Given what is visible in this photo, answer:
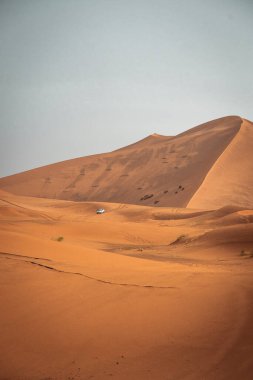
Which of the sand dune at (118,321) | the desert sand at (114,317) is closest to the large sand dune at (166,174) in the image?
the desert sand at (114,317)

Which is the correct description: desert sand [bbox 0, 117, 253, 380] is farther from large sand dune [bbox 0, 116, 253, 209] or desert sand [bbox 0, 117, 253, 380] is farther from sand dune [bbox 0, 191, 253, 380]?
large sand dune [bbox 0, 116, 253, 209]

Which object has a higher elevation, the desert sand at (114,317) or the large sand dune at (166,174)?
the large sand dune at (166,174)

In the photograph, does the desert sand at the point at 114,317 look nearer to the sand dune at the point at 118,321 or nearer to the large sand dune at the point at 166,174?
the sand dune at the point at 118,321

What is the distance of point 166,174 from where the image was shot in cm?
4584

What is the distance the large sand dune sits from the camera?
3662 cm

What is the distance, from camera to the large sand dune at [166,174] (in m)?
36.6

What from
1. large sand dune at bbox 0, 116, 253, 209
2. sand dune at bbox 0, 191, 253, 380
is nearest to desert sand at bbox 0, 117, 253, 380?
sand dune at bbox 0, 191, 253, 380

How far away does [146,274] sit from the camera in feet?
18.4

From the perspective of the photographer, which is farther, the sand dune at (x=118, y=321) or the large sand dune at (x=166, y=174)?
the large sand dune at (x=166, y=174)

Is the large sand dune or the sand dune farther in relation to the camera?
the large sand dune

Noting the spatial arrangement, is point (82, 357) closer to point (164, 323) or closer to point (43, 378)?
point (43, 378)

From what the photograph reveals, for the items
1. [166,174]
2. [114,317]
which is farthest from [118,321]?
[166,174]

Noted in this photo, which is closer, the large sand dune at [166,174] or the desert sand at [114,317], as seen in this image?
the desert sand at [114,317]

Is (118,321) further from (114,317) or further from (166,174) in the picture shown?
(166,174)
